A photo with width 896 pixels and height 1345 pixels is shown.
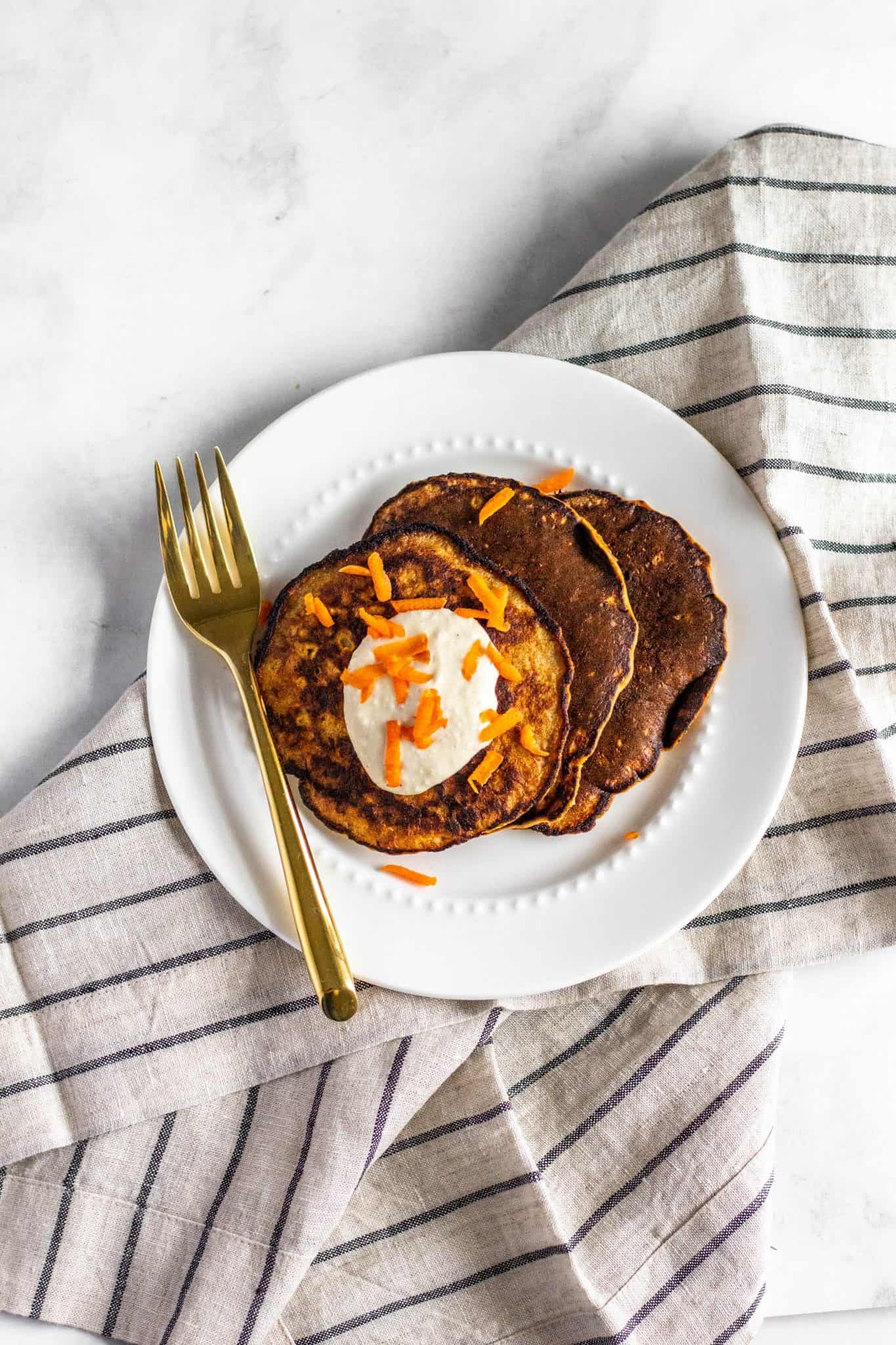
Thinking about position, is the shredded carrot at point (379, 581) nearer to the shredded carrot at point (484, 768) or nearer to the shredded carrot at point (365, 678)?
the shredded carrot at point (365, 678)

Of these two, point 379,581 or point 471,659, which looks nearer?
point 471,659

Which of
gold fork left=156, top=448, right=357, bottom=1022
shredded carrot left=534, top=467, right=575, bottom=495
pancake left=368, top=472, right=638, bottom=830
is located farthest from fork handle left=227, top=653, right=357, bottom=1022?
shredded carrot left=534, top=467, right=575, bottom=495

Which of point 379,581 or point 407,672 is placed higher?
point 379,581

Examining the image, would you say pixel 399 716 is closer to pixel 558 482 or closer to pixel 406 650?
pixel 406 650

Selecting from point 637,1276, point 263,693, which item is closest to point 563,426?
point 263,693

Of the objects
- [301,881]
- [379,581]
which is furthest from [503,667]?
[301,881]

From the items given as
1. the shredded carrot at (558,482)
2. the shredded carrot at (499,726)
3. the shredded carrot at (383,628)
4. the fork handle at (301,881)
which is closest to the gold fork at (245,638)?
the fork handle at (301,881)

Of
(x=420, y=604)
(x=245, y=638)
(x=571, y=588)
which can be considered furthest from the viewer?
(x=245, y=638)

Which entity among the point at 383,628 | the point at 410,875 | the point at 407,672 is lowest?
the point at 410,875
